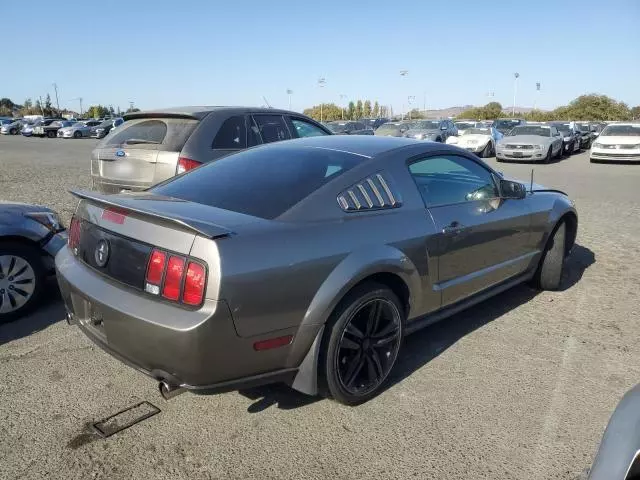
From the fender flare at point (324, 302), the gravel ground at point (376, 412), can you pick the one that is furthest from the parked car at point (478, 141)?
the fender flare at point (324, 302)

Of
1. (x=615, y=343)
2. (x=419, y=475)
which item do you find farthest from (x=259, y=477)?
(x=615, y=343)

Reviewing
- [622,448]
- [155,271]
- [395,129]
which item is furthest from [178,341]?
[395,129]

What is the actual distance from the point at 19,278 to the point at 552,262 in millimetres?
4544

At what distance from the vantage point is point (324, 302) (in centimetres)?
264

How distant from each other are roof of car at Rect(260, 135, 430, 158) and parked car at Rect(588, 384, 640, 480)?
2035 millimetres

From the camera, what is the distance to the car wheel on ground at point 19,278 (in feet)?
13.2

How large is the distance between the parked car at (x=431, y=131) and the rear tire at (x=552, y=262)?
16.3 meters

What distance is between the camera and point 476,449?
2.63 metres

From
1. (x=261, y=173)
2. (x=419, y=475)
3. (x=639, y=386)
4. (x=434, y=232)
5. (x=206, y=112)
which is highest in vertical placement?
(x=206, y=112)

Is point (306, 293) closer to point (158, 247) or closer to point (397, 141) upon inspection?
point (158, 247)

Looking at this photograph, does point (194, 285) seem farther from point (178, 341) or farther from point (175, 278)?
point (178, 341)

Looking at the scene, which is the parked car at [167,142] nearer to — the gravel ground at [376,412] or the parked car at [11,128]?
the gravel ground at [376,412]

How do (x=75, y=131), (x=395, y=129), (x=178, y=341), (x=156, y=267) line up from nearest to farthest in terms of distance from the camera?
1. (x=178, y=341)
2. (x=156, y=267)
3. (x=395, y=129)
4. (x=75, y=131)

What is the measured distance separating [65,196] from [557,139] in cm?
1653
